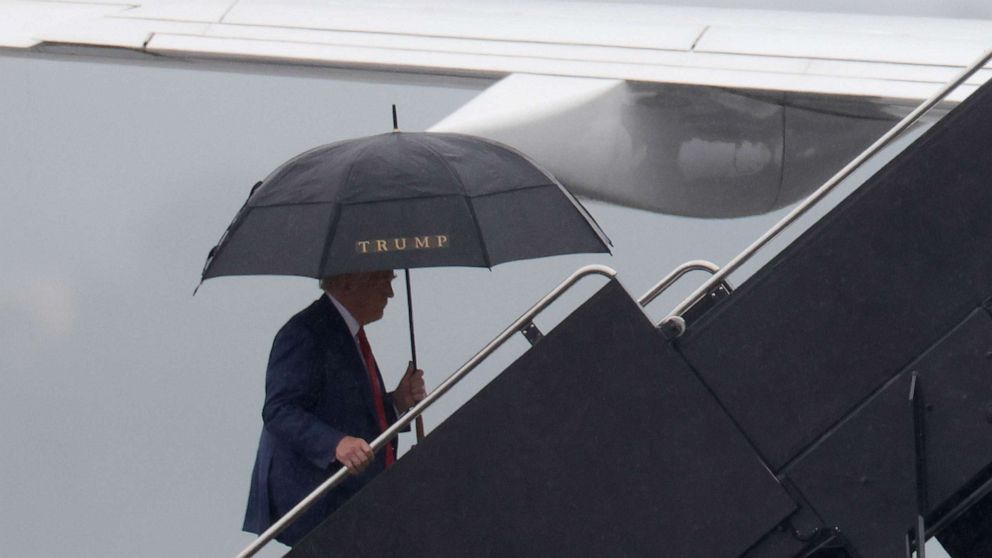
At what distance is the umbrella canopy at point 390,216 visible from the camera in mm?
6469

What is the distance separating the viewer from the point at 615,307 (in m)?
5.44

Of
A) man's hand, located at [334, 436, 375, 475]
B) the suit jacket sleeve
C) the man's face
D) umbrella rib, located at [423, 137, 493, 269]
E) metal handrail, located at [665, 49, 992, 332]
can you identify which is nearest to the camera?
metal handrail, located at [665, 49, 992, 332]

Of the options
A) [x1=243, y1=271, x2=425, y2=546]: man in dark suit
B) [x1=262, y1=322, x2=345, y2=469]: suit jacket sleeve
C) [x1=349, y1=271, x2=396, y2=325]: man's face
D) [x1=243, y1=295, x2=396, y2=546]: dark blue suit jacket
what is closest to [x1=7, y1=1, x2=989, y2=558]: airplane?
[x1=349, y1=271, x2=396, y2=325]: man's face

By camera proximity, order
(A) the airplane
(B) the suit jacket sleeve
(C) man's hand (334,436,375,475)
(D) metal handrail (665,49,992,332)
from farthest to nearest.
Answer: (A) the airplane → (B) the suit jacket sleeve → (C) man's hand (334,436,375,475) → (D) metal handrail (665,49,992,332)

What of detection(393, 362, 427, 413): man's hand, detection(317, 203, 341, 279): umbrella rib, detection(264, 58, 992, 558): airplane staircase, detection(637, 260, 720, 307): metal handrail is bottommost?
detection(264, 58, 992, 558): airplane staircase

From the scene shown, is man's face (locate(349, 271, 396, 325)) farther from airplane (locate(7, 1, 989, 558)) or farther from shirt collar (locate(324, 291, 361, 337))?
airplane (locate(7, 1, 989, 558))

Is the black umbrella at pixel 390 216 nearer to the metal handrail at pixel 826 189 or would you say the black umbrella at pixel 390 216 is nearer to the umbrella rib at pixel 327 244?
the umbrella rib at pixel 327 244

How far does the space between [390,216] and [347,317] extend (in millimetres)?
408

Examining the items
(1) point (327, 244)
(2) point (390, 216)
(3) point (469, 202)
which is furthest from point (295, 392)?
(3) point (469, 202)

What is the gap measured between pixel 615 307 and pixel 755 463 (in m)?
0.61

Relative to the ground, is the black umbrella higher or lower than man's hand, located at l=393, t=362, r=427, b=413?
higher

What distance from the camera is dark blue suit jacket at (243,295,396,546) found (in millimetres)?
6480

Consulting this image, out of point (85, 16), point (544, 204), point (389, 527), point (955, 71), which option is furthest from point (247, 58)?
point (389, 527)

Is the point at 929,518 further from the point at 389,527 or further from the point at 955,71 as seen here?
the point at 955,71
